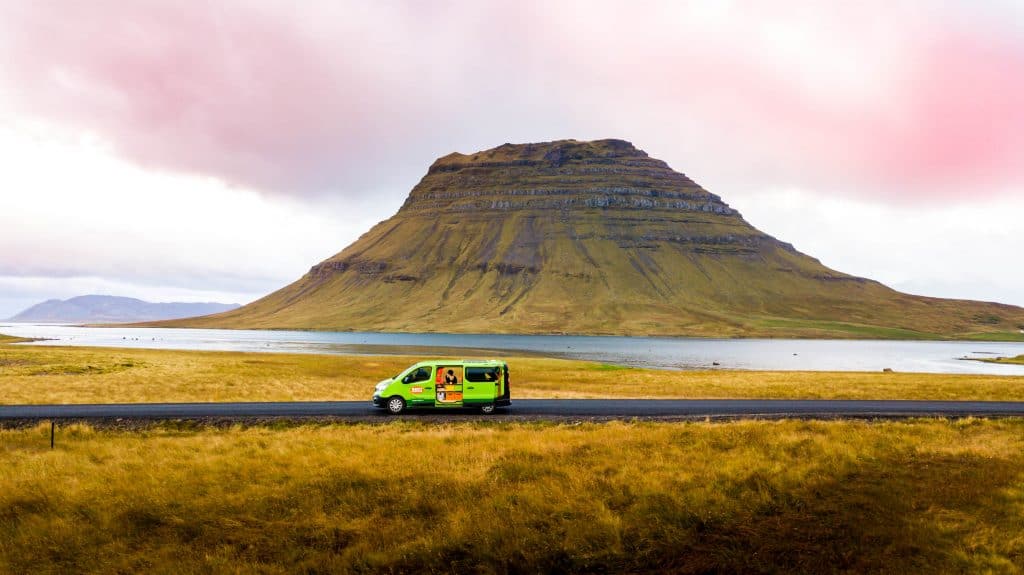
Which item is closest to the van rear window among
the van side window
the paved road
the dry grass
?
the paved road

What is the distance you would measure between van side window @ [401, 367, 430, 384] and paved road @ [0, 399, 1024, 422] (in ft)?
6.11

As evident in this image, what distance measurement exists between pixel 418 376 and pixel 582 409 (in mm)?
8652

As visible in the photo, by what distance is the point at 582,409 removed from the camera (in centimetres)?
3173

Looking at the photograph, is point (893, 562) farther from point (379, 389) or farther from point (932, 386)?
point (932, 386)

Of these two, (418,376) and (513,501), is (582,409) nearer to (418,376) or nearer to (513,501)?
(418,376)

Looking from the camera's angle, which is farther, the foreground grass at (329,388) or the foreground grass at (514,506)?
the foreground grass at (329,388)

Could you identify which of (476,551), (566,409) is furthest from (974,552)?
(566,409)

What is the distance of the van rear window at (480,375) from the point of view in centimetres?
2983

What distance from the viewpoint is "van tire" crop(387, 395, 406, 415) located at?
2953cm

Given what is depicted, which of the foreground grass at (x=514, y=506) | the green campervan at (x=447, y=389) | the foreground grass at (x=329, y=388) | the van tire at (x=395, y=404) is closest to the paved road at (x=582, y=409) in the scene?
the van tire at (x=395, y=404)

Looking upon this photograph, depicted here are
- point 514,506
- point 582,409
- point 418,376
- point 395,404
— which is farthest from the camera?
point 582,409

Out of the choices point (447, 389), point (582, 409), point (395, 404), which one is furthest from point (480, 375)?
point (582, 409)

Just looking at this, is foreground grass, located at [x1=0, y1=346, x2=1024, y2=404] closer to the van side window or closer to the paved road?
the paved road

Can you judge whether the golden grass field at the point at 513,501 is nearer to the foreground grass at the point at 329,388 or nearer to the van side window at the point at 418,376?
the van side window at the point at 418,376
